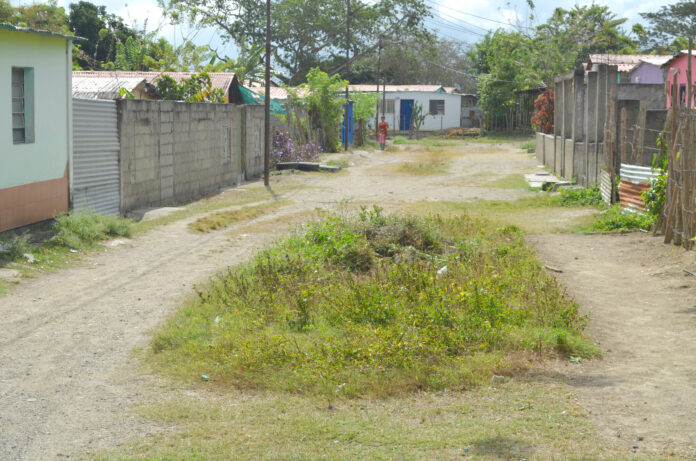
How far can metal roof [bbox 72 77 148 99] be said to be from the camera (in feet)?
63.2

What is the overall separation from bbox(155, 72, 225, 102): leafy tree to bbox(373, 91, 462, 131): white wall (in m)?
30.6

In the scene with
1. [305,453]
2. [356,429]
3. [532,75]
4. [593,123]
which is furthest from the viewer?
[532,75]

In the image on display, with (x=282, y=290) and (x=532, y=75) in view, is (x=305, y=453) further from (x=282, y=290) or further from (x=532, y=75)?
(x=532, y=75)

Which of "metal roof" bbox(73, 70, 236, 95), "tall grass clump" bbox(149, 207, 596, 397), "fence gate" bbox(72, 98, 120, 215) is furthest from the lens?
"metal roof" bbox(73, 70, 236, 95)

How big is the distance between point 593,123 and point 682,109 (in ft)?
26.6

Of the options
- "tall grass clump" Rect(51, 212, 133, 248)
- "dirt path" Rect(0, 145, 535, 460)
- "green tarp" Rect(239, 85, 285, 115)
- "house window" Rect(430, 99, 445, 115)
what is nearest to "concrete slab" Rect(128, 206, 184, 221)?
"dirt path" Rect(0, 145, 535, 460)

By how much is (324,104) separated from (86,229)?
67.6 ft

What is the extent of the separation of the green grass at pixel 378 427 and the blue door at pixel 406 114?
4822 cm

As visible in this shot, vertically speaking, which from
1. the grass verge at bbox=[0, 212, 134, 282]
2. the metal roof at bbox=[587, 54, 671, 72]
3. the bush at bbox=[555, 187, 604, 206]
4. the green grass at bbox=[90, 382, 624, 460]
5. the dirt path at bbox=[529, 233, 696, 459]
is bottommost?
the green grass at bbox=[90, 382, 624, 460]

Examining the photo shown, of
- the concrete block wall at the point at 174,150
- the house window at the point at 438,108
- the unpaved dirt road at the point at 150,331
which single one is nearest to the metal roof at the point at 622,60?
the house window at the point at 438,108

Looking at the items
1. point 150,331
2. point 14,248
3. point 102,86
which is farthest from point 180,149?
point 150,331

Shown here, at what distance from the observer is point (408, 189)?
69.4 ft

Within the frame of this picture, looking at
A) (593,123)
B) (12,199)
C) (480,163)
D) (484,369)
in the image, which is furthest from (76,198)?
(480,163)

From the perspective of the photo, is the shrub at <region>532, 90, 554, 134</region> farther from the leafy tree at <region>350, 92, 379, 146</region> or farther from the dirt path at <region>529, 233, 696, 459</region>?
the dirt path at <region>529, 233, 696, 459</region>
